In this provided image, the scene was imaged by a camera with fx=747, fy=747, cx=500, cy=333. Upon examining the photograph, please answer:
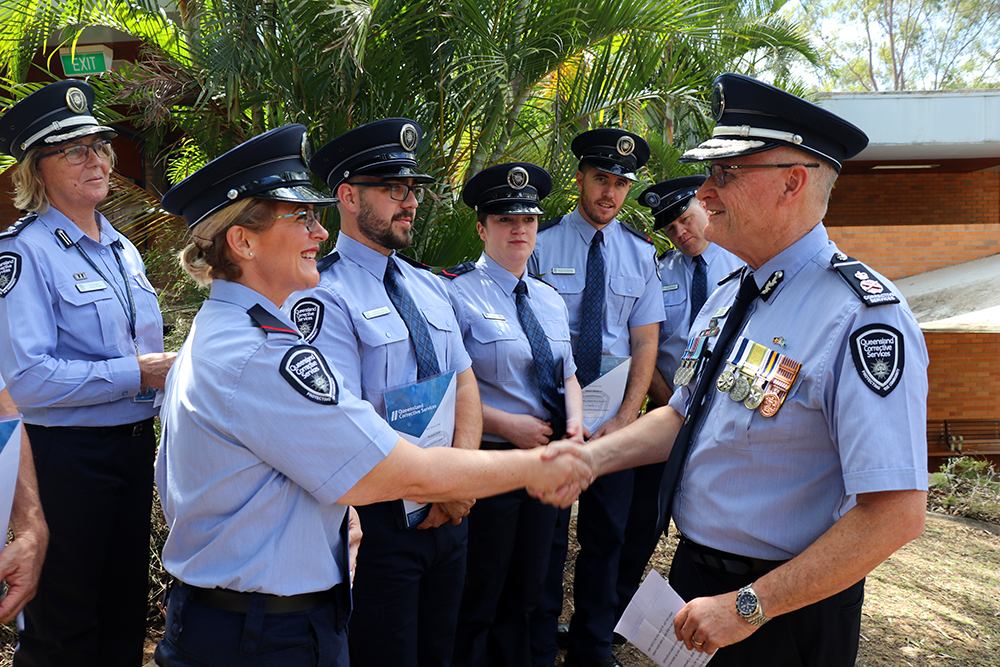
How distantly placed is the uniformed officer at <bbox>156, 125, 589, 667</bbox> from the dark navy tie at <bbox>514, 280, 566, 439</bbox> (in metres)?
1.43

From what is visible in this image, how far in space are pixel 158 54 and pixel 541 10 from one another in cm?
250

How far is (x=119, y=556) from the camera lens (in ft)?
9.09

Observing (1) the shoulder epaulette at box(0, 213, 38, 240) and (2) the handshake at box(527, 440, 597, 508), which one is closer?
(2) the handshake at box(527, 440, 597, 508)

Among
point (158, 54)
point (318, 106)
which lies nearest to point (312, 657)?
point (318, 106)

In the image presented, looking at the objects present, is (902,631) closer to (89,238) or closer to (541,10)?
(541,10)

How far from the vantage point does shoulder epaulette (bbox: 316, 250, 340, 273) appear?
2.64 m

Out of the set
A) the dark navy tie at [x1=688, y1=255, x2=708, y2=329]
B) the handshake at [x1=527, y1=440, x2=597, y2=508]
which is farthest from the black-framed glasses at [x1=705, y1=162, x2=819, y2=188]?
the dark navy tie at [x1=688, y1=255, x2=708, y2=329]

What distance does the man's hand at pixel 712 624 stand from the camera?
169cm

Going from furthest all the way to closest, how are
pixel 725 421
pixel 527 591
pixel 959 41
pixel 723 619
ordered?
1. pixel 959 41
2. pixel 527 591
3. pixel 725 421
4. pixel 723 619

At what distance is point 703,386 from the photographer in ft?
6.38

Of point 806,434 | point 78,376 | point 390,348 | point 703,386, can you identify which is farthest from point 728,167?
point 78,376

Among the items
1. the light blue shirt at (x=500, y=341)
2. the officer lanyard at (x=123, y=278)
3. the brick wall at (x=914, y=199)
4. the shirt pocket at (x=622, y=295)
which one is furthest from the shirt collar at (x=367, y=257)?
the brick wall at (x=914, y=199)

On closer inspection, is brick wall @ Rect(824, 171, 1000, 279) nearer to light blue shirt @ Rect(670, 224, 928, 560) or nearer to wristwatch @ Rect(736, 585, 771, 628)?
light blue shirt @ Rect(670, 224, 928, 560)

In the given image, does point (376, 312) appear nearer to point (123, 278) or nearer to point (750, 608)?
point (123, 278)
